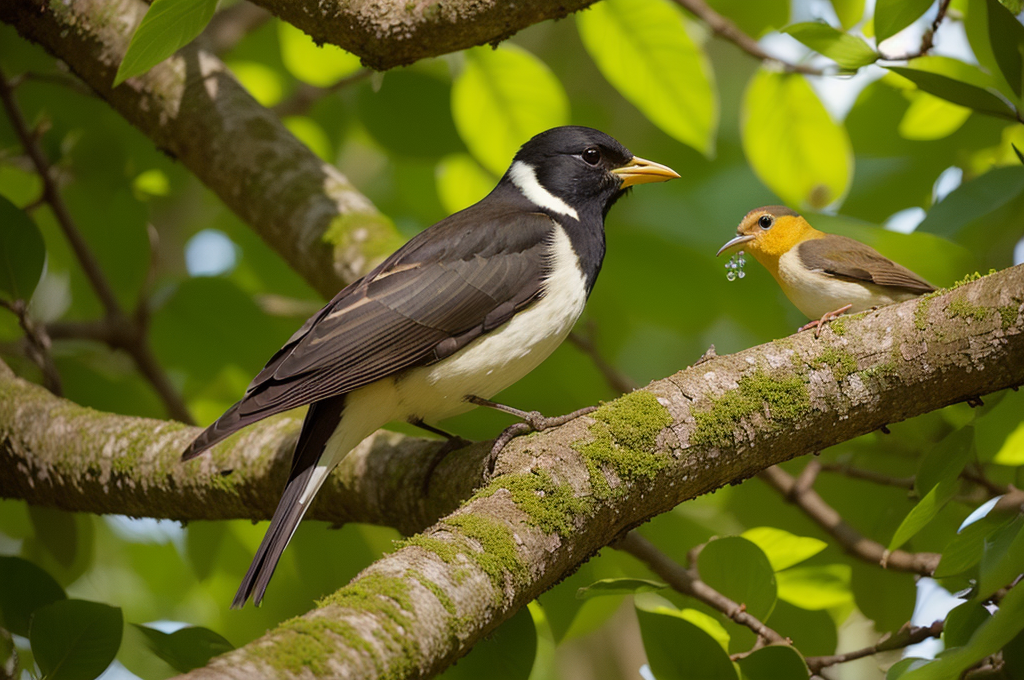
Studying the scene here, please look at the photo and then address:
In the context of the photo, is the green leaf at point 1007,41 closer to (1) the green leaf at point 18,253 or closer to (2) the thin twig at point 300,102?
(1) the green leaf at point 18,253

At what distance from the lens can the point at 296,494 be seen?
2.94 meters

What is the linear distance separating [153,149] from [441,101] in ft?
6.10

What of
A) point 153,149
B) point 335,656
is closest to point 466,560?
point 335,656

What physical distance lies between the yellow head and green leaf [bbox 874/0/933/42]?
0.74m

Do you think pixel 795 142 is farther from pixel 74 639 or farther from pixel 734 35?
pixel 74 639

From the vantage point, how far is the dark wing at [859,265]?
2982mm

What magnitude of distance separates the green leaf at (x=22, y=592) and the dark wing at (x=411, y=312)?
85cm

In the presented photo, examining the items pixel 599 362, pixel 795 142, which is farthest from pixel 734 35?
pixel 599 362

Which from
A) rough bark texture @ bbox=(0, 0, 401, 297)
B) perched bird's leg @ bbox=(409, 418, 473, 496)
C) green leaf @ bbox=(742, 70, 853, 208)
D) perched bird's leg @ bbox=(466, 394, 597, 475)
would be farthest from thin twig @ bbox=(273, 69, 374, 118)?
perched bird's leg @ bbox=(466, 394, 597, 475)

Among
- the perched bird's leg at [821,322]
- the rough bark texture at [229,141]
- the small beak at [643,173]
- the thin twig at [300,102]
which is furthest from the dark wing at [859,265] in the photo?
the thin twig at [300,102]

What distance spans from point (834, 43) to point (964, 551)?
1.70 m

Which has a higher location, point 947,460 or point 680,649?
point 947,460

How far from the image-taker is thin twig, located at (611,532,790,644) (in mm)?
2789

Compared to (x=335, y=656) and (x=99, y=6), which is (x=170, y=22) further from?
(x=99, y=6)
